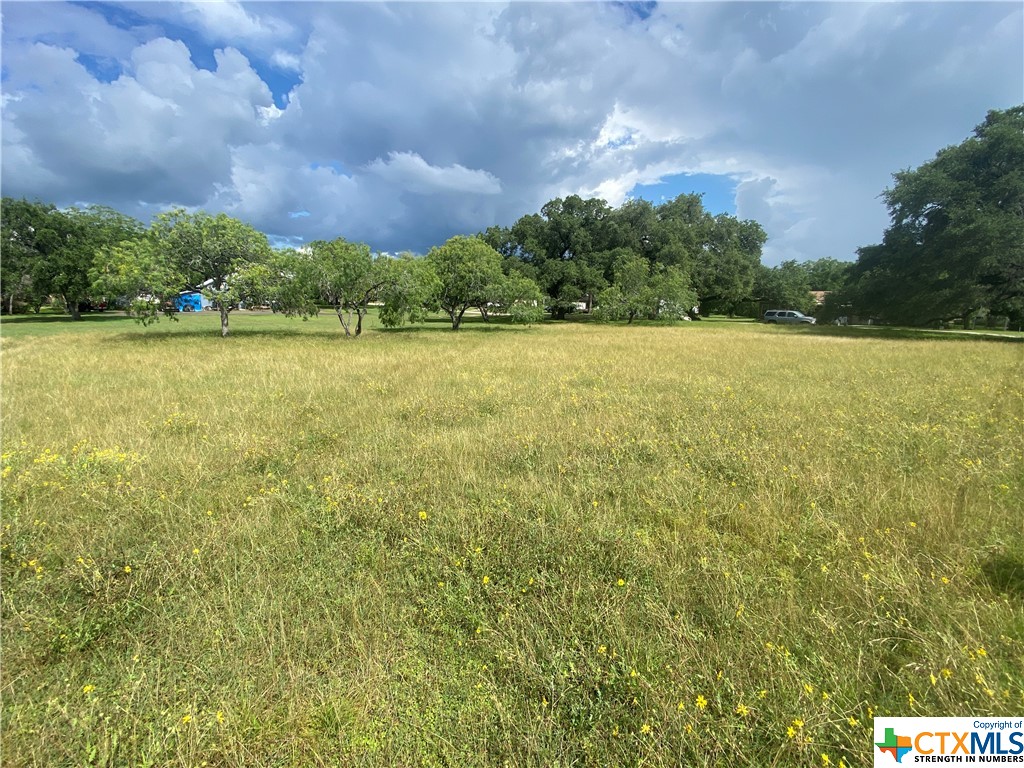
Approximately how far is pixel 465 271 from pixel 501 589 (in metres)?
28.6

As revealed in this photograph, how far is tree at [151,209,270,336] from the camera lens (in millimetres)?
21016

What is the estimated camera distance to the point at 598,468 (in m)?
5.09

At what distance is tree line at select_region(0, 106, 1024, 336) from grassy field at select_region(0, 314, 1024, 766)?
Answer: 688 inches

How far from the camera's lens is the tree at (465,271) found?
2973 centimetres

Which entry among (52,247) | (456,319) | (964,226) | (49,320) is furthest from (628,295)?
(52,247)

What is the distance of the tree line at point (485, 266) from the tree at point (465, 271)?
9 centimetres

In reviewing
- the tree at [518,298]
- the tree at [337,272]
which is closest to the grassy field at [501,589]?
the tree at [337,272]

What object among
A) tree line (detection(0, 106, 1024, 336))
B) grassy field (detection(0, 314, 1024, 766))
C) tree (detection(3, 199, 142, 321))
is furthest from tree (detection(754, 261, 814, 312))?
tree (detection(3, 199, 142, 321))

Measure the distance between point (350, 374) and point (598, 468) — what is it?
27.9ft

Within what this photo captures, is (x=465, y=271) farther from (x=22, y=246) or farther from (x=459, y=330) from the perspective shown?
(x=22, y=246)

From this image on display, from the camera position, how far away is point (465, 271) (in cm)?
2969

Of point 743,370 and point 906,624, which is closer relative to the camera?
point 906,624

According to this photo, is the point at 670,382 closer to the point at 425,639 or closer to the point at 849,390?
the point at 849,390

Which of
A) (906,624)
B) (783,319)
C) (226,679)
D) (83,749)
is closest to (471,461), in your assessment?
(226,679)
